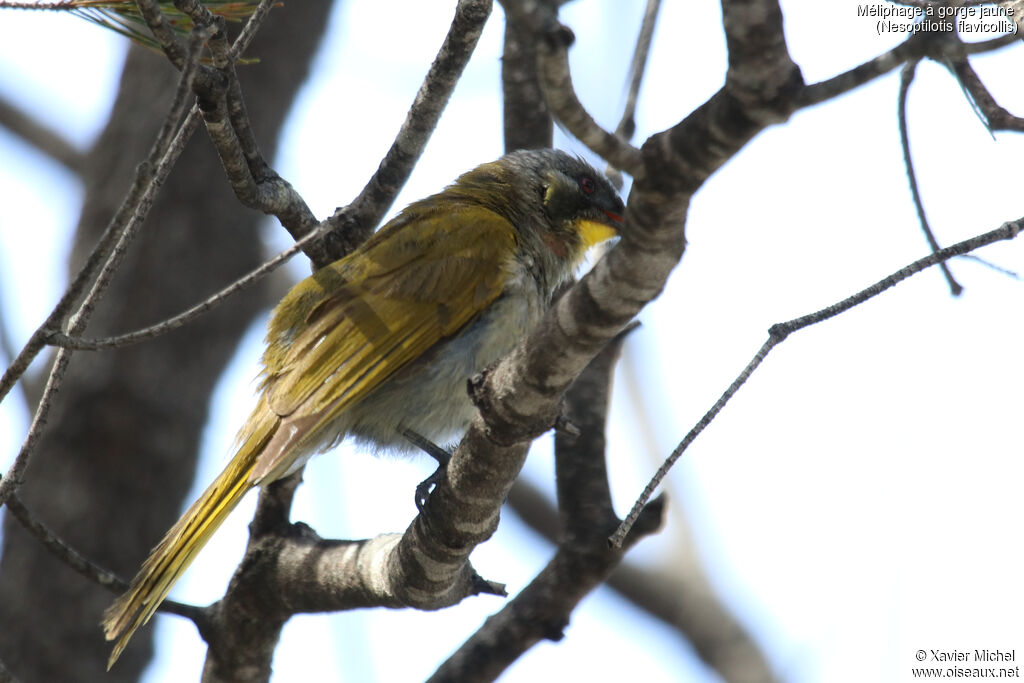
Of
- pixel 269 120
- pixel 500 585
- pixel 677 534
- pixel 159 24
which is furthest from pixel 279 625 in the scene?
pixel 677 534

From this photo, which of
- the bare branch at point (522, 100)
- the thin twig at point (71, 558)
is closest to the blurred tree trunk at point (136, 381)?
the thin twig at point (71, 558)

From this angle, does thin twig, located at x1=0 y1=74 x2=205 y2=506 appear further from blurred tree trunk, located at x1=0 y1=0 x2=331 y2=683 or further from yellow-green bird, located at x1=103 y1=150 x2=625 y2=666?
blurred tree trunk, located at x1=0 y1=0 x2=331 y2=683

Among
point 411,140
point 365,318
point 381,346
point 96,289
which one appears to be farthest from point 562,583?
point 96,289

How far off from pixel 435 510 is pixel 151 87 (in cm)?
381

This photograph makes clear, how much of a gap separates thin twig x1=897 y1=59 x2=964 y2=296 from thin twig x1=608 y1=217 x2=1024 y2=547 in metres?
0.55

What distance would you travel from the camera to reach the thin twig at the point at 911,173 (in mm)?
2941

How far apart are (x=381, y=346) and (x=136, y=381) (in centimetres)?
207

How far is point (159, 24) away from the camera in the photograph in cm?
287

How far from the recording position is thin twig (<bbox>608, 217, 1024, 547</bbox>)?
2.40 meters

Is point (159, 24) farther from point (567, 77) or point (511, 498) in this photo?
point (511, 498)

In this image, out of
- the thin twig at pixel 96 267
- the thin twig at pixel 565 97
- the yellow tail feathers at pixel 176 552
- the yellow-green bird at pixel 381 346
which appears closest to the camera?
the thin twig at pixel 565 97

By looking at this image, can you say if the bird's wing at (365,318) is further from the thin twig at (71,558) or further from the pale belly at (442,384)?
the thin twig at (71,558)

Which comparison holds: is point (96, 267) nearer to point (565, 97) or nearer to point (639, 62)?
point (565, 97)

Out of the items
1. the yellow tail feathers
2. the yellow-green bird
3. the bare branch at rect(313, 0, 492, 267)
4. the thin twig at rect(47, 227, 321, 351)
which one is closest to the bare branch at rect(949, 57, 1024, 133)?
the bare branch at rect(313, 0, 492, 267)
